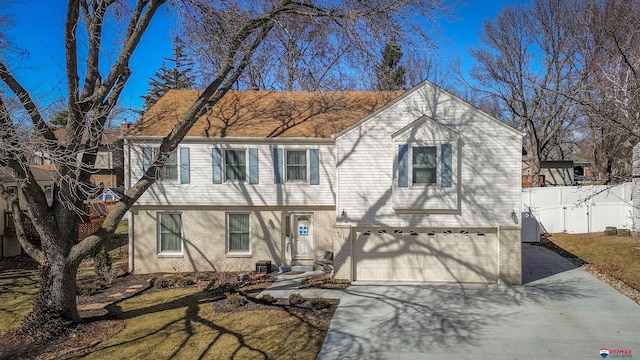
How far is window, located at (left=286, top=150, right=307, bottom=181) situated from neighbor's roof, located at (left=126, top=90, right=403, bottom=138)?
68cm

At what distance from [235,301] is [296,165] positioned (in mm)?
6111

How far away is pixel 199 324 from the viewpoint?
10312 millimetres

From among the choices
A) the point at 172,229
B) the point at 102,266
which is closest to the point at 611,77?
the point at 172,229

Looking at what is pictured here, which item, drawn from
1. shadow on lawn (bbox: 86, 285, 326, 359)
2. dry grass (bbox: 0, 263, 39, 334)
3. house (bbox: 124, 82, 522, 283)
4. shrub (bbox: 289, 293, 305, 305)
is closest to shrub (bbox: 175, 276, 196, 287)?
shadow on lawn (bbox: 86, 285, 326, 359)

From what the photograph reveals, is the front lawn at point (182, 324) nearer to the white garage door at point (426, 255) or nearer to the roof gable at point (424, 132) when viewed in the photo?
the white garage door at point (426, 255)

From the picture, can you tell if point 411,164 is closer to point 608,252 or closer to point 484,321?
point 484,321

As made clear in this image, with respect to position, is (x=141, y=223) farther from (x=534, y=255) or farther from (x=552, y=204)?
(x=552, y=204)

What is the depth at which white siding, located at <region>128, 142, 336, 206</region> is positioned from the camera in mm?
16016

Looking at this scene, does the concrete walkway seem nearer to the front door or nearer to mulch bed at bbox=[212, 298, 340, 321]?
mulch bed at bbox=[212, 298, 340, 321]

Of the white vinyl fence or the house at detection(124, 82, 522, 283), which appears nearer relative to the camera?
the house at detection(124, 82, 522, 283)

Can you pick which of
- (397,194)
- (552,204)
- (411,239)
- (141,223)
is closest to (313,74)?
(397,194)

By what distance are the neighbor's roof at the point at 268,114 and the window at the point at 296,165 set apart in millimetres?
678

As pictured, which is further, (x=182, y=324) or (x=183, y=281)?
(x=183, y=281)

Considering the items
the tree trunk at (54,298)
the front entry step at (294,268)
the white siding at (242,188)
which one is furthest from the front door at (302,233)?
the tree trunk at (54,298)
